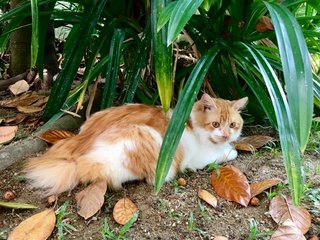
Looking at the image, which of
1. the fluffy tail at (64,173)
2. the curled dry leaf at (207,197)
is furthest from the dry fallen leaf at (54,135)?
the curled dry leaf at (207,197)

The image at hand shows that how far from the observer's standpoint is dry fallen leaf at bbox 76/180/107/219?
4.31 ft

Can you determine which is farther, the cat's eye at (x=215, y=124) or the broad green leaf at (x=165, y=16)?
the cat's eye at (x=215, y=124)

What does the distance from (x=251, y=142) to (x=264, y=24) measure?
517 mm

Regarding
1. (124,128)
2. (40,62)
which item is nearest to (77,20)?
(40,62)

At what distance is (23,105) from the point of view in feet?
6.99

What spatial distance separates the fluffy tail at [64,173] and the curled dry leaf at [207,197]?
35cm

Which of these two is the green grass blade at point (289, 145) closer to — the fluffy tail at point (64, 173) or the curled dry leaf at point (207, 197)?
the curled dry leaf at point (207, 197)

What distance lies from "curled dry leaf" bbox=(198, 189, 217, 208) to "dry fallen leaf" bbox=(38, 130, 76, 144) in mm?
662

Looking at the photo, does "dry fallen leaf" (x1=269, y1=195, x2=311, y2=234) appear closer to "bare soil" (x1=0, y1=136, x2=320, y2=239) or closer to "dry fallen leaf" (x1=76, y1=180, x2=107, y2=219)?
"bare soil" (x1=0, y1=136, x2=320, y2=239)

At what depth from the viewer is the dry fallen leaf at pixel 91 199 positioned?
1314 millimetres

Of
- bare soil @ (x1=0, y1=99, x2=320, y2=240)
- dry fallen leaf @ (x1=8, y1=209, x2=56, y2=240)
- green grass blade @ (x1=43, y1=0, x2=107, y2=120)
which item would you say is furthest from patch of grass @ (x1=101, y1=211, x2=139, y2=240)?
green grass blade @ (x1=43, y1=0, x2=107, y2=120)

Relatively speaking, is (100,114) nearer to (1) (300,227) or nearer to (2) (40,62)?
(2) (40,62)

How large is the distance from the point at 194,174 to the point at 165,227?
0.37m

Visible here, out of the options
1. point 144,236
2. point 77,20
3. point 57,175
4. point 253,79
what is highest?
point 77,20
